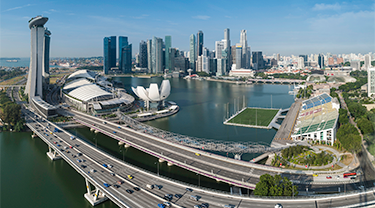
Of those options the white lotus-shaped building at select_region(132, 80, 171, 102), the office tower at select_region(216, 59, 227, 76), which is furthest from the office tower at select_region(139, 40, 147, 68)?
the white lotus-shaped building at select_region(132, 80, 171, 102)

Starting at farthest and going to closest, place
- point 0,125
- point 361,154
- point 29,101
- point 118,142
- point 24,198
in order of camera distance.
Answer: point 29,101 → point 0,125 → point 118,142 → point 361,154 → point 24,198

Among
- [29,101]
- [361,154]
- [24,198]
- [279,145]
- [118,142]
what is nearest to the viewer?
[24,198]

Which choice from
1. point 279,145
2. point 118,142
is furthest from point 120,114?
point 279,145

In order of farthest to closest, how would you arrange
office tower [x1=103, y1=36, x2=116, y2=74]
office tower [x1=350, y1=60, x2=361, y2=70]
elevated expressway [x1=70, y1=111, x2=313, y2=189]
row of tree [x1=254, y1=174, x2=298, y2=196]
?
office tower [x1=103, y1=36, x2=116, y2=74] < office tower [x1=350, y1=60, x2=361, y2=70] < elevated expressway [x1=70, y1=111, x2=313, y2=189] < row of tree [x1=254, y1=174, x2=298, y2=196]

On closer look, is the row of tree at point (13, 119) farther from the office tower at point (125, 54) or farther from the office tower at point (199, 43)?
the office tower at point (199, 43)

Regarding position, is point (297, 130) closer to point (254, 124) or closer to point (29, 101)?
point (254, 124)

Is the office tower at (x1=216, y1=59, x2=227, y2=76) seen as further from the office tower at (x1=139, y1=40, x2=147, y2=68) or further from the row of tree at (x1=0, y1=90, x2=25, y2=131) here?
the row of tree at (x1=0, y1=90, x2=25, y2=131)
